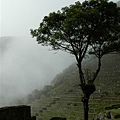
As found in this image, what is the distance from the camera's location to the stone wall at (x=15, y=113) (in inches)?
581

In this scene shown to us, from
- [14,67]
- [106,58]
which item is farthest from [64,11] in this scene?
[14,67]

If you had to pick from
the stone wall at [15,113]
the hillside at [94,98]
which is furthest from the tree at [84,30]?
the hillside at [94,98]

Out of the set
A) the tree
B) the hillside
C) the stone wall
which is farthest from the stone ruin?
the hillside

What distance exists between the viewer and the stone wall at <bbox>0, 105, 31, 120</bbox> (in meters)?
14.8

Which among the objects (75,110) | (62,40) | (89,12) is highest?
(89,12)

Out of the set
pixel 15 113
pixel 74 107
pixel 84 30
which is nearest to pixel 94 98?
pixel 74 107

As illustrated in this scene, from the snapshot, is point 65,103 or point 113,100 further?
point 65,103

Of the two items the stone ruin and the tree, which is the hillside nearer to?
the tree

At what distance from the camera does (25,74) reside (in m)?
150

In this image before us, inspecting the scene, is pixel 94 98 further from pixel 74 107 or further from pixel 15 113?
pixel 15 113

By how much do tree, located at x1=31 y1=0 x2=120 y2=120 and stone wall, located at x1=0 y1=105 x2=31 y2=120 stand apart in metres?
4.87

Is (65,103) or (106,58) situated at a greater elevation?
(106,58)

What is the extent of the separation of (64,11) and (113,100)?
107 feet

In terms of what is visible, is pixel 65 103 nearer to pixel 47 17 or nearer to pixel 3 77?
pixel 47 17
